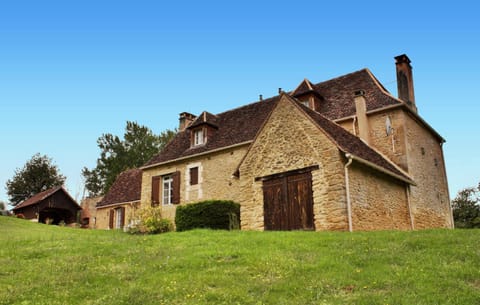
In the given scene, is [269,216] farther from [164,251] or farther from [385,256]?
[385,256]

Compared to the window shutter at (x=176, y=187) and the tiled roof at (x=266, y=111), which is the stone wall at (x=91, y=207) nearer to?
the tiled roof at (x=266, y=111)

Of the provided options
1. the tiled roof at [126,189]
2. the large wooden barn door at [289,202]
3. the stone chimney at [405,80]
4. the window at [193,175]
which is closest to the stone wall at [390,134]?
the stone chimney at [405,80]

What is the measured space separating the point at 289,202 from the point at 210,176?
25.0 feet

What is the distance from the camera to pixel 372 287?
6.66 m

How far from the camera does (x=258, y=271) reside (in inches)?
304

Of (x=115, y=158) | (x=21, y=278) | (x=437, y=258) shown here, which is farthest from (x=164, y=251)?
(x=115, y=158)

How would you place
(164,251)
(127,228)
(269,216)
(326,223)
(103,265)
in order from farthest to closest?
A: (127,228) → (269,216) → (326,223) → (164,251) → (103,265)

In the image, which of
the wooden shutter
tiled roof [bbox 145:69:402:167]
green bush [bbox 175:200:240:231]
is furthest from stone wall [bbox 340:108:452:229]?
the wooden shutter

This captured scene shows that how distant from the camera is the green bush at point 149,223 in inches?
738

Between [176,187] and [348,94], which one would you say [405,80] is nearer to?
[348,94]

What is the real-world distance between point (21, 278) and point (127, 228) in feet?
40.2

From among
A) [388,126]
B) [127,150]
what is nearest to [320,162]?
[388,126]

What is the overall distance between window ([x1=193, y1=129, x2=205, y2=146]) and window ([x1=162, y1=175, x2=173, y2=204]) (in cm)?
231

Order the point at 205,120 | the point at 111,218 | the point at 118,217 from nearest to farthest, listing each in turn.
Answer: the point at 205,120, the point at 118,217, the point at 111,218
